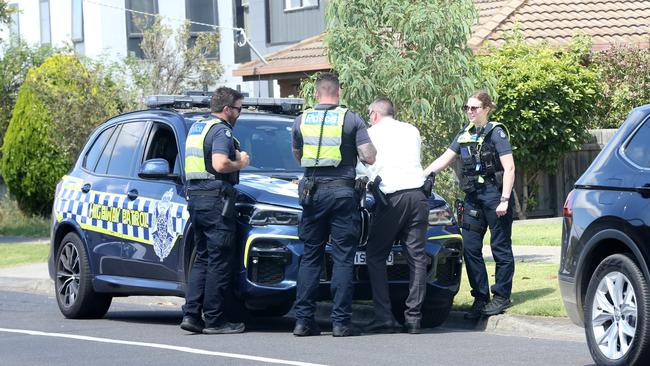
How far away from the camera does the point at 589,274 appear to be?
27.2 feet

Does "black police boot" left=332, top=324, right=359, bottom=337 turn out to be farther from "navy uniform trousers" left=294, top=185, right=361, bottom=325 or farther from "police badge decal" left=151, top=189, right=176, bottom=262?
"police badge decal" left=151, top=189, right=176, bottom=262

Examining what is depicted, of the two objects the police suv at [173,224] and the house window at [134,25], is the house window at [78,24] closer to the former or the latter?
the house window at [134,25]

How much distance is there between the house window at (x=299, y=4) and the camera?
31.1m

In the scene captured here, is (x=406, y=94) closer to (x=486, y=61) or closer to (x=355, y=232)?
(x=355, y=232)

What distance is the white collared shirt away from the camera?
33.7ft

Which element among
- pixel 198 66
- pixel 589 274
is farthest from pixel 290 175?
pixel 198 66

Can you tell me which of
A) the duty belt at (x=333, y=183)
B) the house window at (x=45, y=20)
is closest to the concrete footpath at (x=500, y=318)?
the duty belt at (x=333, y=183)

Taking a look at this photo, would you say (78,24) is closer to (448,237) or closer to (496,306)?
(448,237)

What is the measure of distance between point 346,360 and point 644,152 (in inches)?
89.7

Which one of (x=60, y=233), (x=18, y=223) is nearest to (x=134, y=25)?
(x=18, y=223)

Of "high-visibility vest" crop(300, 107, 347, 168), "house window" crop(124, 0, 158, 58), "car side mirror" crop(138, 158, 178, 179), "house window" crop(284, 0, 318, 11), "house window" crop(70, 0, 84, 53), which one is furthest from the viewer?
"house window" crop(70, 0, 84, 53)

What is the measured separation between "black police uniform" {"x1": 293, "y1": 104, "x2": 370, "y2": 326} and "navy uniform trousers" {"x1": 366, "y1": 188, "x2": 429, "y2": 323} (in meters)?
0.22

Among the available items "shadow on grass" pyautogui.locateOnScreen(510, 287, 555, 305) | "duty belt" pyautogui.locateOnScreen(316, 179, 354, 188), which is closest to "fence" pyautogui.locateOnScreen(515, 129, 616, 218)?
"shadow on grass" pyautogui.locateOnScreen(510, 287, 555, 305)

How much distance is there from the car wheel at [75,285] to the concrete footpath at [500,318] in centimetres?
188
